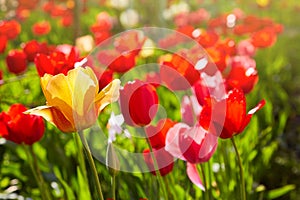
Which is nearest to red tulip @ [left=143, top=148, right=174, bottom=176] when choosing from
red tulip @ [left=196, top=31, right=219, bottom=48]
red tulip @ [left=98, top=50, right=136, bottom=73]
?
red tulip @ [left=98, top=50, right=136, bottom=73]

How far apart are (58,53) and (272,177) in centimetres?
119

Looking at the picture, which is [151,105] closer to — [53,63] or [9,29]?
[53,63]

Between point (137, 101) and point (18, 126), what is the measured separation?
0.30m

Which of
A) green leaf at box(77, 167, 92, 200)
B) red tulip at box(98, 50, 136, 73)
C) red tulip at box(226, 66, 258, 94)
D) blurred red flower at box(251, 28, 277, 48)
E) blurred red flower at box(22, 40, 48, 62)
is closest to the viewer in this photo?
green leaf at box(77, 167, 92, 200)

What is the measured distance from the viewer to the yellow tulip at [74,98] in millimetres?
1011

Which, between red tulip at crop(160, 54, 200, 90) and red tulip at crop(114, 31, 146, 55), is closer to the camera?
red tulip at crop(160, 54, 200, 90)

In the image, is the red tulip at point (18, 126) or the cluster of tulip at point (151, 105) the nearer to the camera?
the cluster of tulip at point (151, 105)

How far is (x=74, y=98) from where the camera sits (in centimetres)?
102

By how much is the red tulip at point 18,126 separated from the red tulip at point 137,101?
237 millimetres

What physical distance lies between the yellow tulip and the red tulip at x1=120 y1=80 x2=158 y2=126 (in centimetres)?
14

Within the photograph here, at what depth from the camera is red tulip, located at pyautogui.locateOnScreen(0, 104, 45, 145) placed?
1306 millimetres

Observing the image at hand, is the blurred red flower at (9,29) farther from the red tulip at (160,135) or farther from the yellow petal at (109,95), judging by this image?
the yellow petal at (109,95)

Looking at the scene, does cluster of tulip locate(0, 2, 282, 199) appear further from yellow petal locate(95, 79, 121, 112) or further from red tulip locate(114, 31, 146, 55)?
red tulip locate(114, 31, 146, 55)

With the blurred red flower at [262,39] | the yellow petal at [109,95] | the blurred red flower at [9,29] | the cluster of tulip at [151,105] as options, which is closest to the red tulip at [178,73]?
the cluster of tulip at [151,105]
